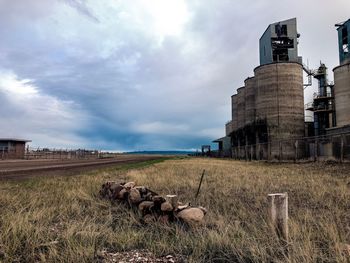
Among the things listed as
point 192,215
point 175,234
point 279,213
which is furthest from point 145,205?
point 279,213

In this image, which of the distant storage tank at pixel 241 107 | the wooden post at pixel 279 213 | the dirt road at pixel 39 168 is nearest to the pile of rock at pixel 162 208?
the wooden post at pixel 279 213

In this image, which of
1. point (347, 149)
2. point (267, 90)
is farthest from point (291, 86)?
point (347, 149)

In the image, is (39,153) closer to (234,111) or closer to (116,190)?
(234,111)

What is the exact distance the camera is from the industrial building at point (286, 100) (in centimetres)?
4147

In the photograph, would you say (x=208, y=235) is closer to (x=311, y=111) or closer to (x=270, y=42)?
(x=270, y=42)

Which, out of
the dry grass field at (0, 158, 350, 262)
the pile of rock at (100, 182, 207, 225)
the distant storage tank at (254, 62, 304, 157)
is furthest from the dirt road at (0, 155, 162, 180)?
the distant storage tank at (254, 62, 304, 157)

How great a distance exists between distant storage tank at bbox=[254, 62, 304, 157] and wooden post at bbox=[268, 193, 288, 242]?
136ft

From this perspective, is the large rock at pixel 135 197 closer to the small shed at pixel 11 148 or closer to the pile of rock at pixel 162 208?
the pile of rock at pixel 162 208

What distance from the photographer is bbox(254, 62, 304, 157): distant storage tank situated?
146 feet

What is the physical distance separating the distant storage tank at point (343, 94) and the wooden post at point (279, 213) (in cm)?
3937

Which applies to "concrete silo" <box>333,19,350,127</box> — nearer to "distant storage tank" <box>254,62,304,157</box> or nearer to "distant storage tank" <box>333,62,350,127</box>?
"distant storage tank" <box>333,62,350,127</box>

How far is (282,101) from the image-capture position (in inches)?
1759

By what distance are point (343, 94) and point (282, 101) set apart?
750 cm

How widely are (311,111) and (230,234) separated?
54.8 metres
